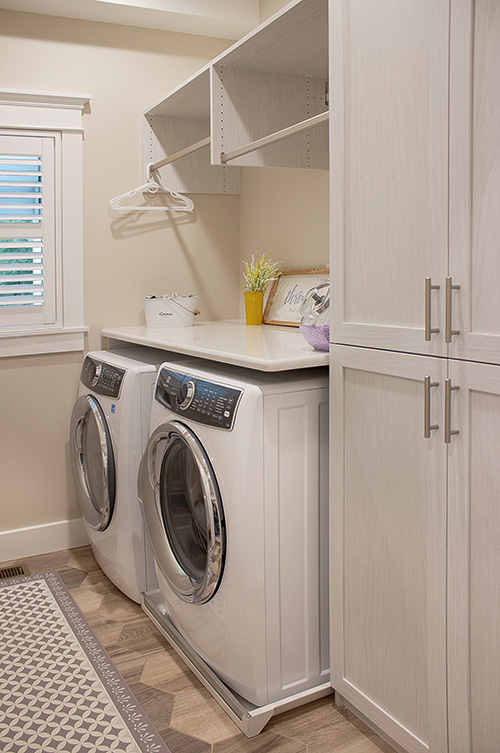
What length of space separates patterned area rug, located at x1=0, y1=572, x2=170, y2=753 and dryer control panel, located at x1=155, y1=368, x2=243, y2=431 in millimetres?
834

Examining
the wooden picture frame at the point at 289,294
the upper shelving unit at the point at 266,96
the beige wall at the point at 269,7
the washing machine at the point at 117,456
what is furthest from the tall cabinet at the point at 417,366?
the beige wall at the point at 269,7

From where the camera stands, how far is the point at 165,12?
2.80 metres

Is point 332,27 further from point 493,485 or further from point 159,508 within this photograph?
point 159,508

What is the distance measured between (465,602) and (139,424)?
1.35 m

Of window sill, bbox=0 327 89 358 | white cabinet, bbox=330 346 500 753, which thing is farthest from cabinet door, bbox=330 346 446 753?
window sill, bbox=0 327 89 358

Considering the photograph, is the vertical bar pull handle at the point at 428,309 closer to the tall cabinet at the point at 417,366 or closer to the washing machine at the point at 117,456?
the tall cabinet at the point at 417,366

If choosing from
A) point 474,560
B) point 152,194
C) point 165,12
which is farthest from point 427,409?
point 165,12

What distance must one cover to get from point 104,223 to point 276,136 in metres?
1.23

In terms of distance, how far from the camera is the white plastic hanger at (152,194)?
118 inches

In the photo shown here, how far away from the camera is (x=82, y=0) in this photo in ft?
8.77

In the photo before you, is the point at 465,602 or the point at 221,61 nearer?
the point at 465,602

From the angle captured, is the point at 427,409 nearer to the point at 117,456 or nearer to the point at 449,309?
the point at 449,309

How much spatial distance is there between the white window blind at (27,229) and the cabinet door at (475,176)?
2039 millimetres

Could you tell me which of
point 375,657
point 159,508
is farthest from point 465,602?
point 159,508
